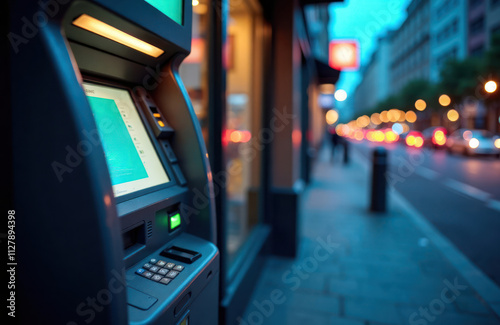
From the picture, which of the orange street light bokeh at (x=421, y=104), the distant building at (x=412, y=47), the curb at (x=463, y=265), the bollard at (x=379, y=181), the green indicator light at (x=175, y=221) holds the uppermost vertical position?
the distant building at (x=412, y=47)

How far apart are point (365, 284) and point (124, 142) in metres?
2.98

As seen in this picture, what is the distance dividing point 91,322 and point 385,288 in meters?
3.09

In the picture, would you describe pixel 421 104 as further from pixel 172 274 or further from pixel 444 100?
pixel 172 274

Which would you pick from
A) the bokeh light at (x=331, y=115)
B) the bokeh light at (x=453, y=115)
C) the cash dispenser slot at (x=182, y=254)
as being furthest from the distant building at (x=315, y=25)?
the bokeh light at (x=453, y=115)

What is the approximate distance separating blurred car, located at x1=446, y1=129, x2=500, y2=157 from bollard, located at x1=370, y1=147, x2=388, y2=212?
13.7 meters

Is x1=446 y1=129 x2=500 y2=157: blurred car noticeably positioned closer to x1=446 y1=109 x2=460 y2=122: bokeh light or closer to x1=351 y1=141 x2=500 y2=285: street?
x1=351 y1=141 x2=500 y2=285: street

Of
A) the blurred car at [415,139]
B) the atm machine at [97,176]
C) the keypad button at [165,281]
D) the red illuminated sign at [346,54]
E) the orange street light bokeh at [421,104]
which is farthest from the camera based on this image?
the orange street light bokeh at [421,104]

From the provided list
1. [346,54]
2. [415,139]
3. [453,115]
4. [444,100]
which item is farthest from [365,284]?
[453,115]

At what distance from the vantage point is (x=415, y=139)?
28.8 m

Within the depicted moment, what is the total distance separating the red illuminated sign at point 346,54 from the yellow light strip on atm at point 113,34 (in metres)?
14.7

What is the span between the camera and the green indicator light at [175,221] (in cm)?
142

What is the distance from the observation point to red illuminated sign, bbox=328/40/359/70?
14.8 metres

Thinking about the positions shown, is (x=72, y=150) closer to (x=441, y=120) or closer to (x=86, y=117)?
(x=86, y=117)

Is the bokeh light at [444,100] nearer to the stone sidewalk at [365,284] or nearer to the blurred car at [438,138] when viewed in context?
the blurred car at [438,138]
